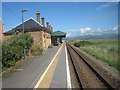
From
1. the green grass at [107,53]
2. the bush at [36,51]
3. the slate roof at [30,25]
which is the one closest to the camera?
the green grass at [107,53]

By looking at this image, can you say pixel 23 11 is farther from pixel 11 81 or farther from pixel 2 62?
pixel 11 81

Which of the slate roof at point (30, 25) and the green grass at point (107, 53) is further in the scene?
the slate roof at point (30, 25)

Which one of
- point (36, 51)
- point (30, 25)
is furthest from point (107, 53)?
point (30, 25)

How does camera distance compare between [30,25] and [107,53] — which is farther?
[30,25]

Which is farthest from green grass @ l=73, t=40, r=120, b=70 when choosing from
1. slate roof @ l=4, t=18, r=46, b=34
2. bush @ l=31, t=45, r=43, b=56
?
slate roof @ l=4, t=18, r=46, b=34

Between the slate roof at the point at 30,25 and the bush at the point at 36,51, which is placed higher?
the slate roof at the point at 30,25

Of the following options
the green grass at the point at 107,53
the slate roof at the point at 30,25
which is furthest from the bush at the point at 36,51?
the slate roof at the point at 30,25

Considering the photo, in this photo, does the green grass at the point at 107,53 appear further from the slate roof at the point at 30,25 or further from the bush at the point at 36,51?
the slate roof at the point at 30,25

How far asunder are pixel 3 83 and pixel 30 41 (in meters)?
10.3

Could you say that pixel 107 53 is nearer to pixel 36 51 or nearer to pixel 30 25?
pixel 36 51

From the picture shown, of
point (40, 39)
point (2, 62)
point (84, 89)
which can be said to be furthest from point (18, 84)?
point (40, 39)

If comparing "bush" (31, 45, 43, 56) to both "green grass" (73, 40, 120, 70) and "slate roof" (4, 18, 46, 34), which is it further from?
"slate roof" (4, 18, 46, 34)

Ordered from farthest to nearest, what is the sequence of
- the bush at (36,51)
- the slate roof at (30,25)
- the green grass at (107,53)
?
the slate roof at (30,25) → the bush at (36,51) → the green grass at (107,53)

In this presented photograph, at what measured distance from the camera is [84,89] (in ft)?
→ 19.9
